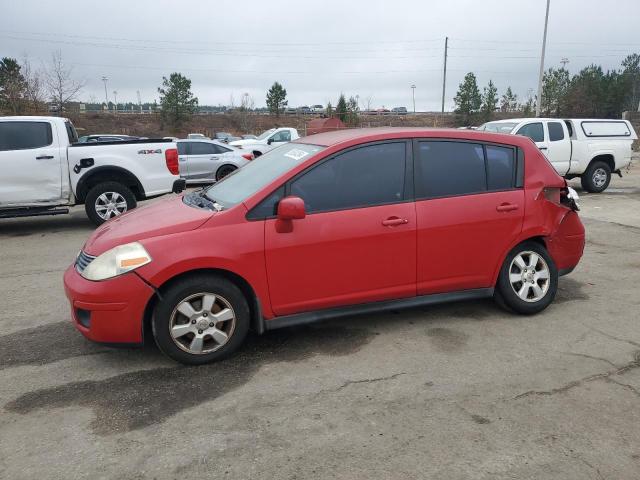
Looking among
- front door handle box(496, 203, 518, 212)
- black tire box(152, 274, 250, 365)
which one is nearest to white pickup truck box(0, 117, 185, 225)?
black tire box(152, 274, 250, 365)

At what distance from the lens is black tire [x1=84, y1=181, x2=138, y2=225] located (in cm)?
904

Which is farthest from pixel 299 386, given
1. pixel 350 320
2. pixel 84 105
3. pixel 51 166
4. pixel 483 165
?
pixel 84 105

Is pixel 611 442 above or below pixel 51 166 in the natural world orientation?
below

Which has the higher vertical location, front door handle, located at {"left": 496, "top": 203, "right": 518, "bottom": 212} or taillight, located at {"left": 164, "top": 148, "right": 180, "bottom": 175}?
taillight, located at {"left": 164, "top": 148, "right": 180, "bottom": 175}

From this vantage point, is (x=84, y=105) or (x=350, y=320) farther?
(x=84, y=105)

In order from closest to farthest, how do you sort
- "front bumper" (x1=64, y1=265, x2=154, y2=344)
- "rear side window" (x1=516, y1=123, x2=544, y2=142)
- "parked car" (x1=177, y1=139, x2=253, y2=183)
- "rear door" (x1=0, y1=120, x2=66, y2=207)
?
"front bumper" (x1=64, y1=265, x2=154, y2=344) → "rear door" (x1=0, y1=120, x2=66, y2=207) → "rear side window" (x1=516, y1=123, x2=544, y2=142) → "parked car" (x1=177, y1=139, x2=253, y2=183)

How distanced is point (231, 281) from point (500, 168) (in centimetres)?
253

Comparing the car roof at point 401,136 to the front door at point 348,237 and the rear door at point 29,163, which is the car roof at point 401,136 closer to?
the front door at point 348,237

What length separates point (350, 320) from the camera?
4637 mm

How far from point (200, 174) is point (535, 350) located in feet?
40.6

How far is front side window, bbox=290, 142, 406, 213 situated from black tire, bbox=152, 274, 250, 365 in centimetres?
87

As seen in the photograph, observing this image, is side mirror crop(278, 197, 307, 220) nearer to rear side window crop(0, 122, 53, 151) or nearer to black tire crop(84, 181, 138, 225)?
black tire crop(84, 181, 138, 225)

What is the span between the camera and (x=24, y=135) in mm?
8633

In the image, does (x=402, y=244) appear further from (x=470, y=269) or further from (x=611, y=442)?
(x=611, y=442)
